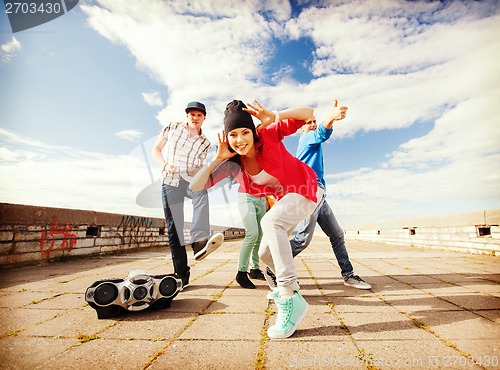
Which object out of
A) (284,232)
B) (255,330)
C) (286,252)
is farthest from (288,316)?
(284,232)

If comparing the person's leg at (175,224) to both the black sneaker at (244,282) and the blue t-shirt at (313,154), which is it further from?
the blue t-shirt at (313,154)

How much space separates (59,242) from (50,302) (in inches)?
131

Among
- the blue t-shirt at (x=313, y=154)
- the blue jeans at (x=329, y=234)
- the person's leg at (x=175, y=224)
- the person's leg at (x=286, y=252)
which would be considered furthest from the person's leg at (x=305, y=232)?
the person's leg at (x=175, y=224)

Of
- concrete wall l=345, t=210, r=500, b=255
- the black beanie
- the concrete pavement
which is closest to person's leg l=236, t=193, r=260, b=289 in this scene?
the concrete pavement

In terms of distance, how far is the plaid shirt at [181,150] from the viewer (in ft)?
10.2

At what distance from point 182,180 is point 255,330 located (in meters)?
1.84

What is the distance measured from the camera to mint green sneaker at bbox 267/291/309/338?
69.1 inches

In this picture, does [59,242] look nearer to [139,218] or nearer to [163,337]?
[139,218]

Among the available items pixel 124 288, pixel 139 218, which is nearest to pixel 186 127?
pixel 124 288

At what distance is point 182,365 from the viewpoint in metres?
1.39

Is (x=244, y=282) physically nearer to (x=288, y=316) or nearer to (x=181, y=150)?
(x=288, y=316)

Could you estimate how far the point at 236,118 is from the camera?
2.07 metres

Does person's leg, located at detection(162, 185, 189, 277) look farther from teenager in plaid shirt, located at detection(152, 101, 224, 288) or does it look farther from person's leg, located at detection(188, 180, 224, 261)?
person's leg, located at detection(188, 180, 224, 261)

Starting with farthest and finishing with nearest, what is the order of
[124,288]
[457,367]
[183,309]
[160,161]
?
[160,161] → [183,309] → [124,288] → [457,367]
